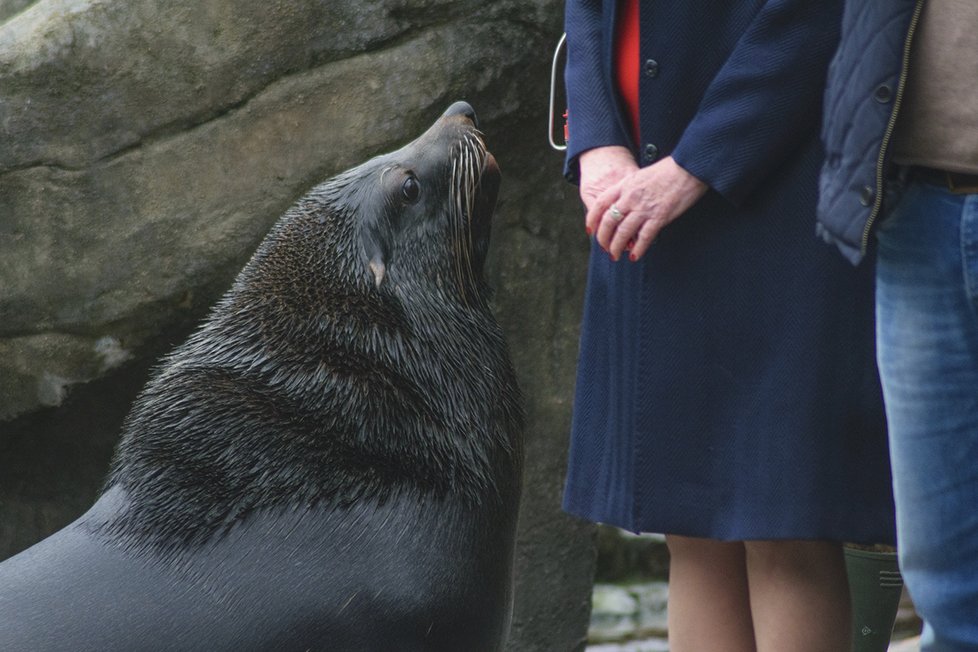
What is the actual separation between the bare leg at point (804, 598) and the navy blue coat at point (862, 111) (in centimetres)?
67

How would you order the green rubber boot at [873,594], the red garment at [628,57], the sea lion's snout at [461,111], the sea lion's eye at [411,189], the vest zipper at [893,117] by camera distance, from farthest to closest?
the green rubber boot at [873,594] < the sea lion's snout at [461,111] < the sea lion's eye at [411,189] < the red garment at [628,57] < the vest zipper at [893,117]

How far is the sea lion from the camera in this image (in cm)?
210

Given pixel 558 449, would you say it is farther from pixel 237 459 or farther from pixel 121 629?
pixel 121 629

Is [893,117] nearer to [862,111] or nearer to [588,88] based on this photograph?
[862,111]

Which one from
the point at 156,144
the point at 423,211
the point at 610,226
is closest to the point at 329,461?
the point at 423,211

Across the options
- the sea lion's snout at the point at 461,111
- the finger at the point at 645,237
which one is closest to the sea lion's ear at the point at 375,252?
the sea lion's snout at the point at 461,111

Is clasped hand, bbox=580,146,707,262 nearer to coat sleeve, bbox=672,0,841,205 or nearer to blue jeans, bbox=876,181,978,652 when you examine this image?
coat sleeve, bbox=672,0,841,205

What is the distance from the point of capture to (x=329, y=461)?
2250mm

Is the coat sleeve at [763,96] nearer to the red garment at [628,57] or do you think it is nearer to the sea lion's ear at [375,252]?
the red garment at [628,57]

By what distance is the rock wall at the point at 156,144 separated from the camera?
120 inches

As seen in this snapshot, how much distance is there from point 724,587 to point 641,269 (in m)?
0.59

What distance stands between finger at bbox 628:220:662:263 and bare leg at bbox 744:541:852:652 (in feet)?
1.77

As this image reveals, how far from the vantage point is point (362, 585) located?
2.17 meters

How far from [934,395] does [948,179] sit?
0.28 m
